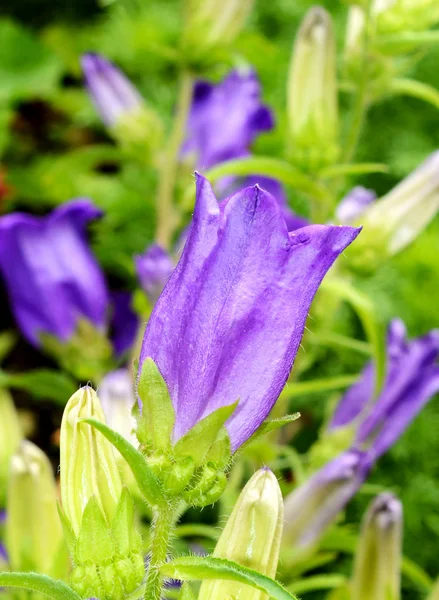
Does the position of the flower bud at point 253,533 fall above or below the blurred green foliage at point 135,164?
below

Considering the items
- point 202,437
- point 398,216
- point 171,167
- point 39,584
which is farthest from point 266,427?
point 171,167

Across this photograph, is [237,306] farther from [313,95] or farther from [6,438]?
[6,438]

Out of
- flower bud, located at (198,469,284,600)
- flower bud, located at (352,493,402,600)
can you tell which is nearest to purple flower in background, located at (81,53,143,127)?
flower bud, located at (352,493,402,600)

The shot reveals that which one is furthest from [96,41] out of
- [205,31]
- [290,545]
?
[290,545]

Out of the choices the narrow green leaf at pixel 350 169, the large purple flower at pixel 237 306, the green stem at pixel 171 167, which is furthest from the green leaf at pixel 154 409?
the green stem at pixel 171 167

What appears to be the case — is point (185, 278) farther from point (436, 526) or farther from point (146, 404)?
point (436, 526)

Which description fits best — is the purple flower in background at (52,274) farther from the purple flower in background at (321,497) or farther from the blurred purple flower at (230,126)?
the purple flower in background at (321,497)

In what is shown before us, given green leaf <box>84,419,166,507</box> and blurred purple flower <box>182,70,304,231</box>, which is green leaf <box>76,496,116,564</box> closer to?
green leaf <box>84,419,166,507</box>
